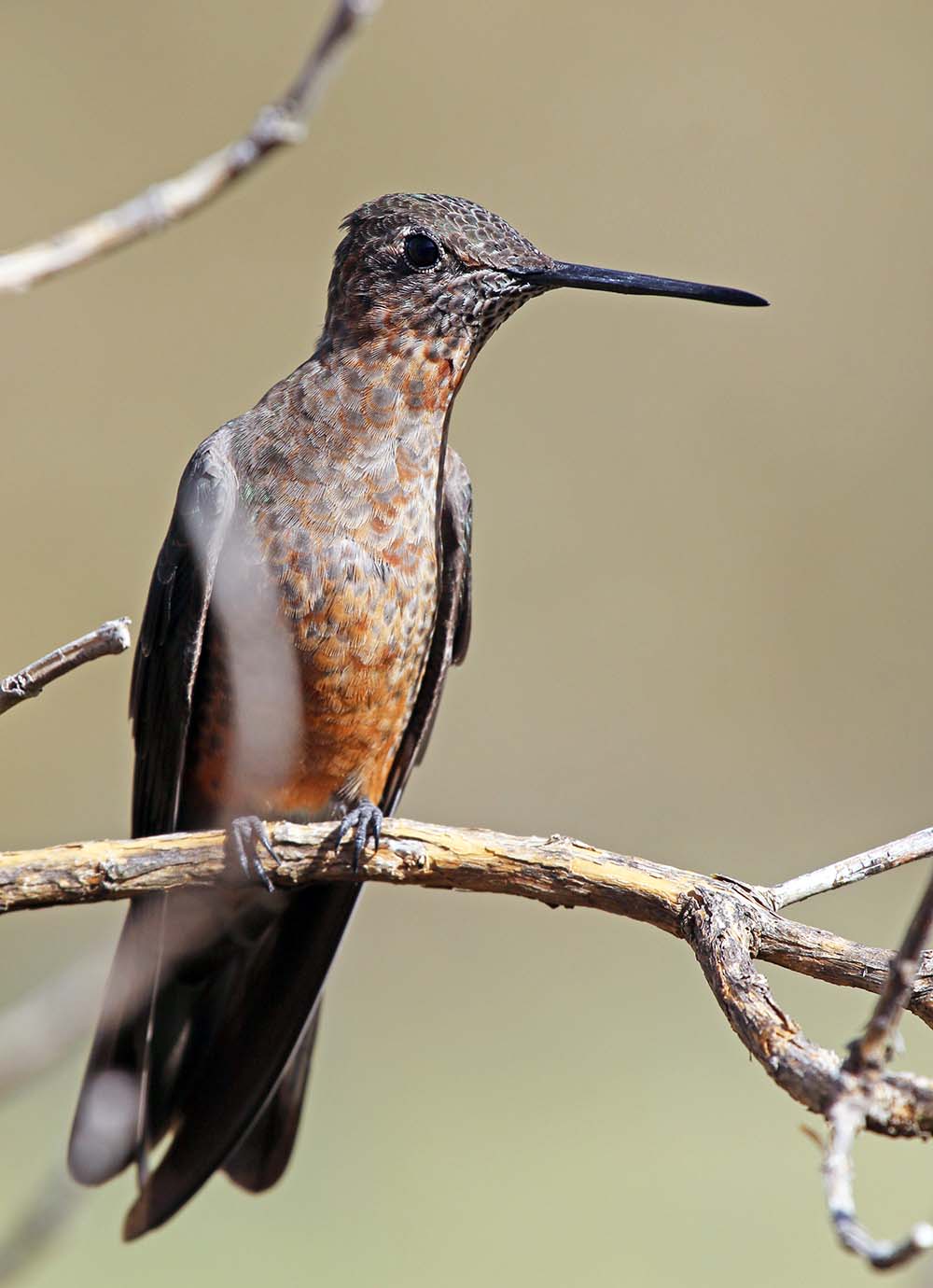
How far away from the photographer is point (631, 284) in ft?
9.77

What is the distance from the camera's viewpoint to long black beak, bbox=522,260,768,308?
9.35ft

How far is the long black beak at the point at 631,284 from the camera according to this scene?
2850 millimetres

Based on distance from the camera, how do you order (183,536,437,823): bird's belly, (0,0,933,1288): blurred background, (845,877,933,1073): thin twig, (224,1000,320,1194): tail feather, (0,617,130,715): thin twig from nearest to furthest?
(845,877,933,1073): thin twig < (0,617,130,715): thin twig < (183,536,437,823): bird's belly < (224,1000,320,1194): tail feather < (0,0,933,1288): blurred background

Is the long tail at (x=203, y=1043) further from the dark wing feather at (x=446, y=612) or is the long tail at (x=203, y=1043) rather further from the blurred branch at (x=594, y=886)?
the blurred branch at (x=594, y=886)

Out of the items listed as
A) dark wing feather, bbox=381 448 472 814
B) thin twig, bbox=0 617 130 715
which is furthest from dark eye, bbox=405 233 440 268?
thin twig, bbox=0 617 130 715

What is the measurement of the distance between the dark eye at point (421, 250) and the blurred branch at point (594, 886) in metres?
1.32

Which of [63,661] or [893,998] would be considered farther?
[63,661]

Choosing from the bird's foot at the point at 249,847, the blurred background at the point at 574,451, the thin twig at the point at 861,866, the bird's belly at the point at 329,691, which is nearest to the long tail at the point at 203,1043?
the bird's belly at the point at 329,691

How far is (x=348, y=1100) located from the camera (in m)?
6.46

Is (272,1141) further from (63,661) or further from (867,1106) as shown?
(867,1106)

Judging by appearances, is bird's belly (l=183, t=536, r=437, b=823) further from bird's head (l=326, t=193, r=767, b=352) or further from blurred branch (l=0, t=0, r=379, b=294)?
blurred branch (l=0, t=0, r=379, b=294)

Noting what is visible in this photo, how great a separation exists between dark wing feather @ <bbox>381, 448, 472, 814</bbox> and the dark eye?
0.48 metres

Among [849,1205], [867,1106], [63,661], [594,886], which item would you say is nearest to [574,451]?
[594,886]

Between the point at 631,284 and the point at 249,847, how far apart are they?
4.71ft
